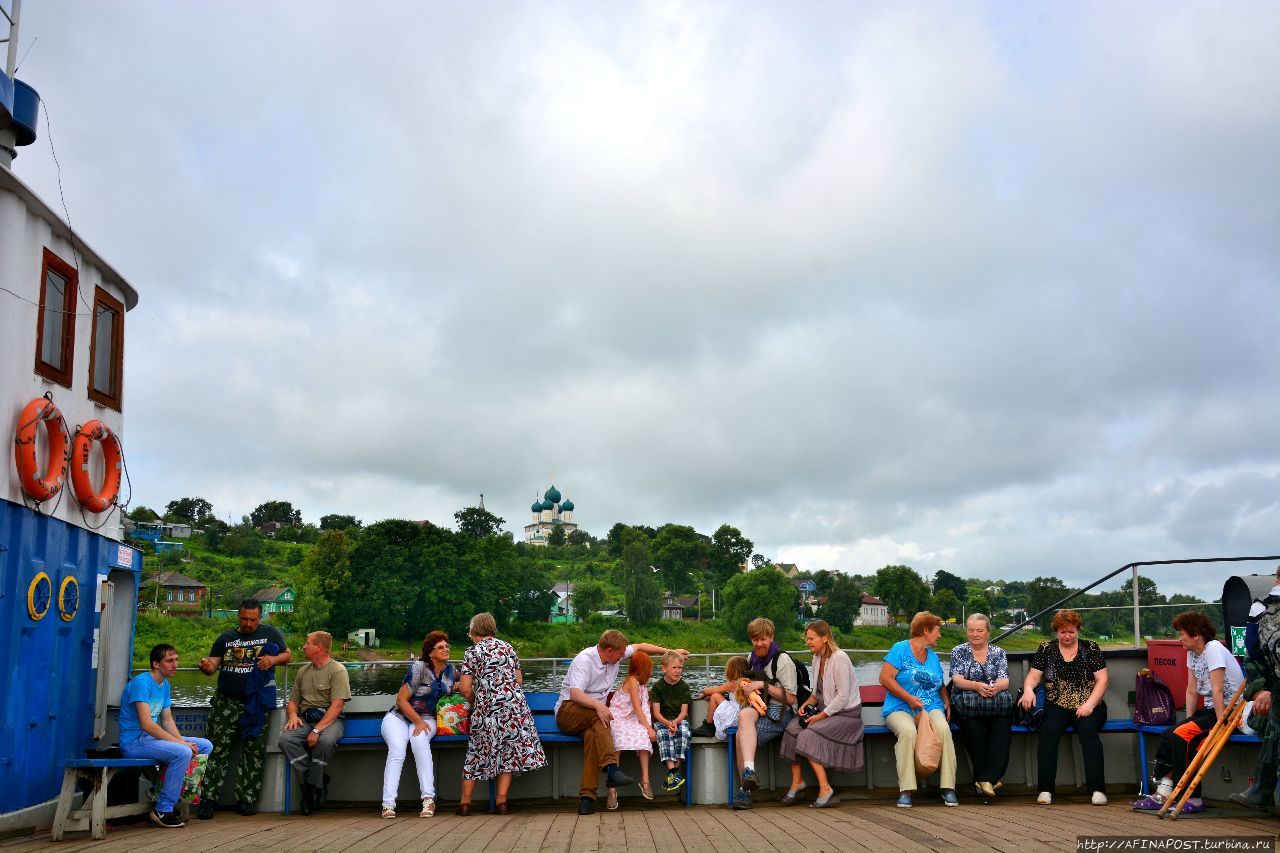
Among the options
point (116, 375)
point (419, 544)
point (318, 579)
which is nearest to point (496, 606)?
point (419, 544)

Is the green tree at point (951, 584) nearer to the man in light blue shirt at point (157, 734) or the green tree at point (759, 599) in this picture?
the green tree at point (759, 599)

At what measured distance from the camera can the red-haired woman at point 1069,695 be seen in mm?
7453

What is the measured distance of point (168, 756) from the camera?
7.01 m

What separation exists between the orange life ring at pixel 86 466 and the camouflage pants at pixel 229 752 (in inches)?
66.0

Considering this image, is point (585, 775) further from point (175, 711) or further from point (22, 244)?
point (22, 244)

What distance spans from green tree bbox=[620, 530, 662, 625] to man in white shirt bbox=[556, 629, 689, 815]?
67.1m

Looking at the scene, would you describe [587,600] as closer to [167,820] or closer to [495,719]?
[495,719]

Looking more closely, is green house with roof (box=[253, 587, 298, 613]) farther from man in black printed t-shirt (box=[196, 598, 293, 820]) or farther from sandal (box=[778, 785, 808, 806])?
sandal (box=[778, 785, 808, 806])

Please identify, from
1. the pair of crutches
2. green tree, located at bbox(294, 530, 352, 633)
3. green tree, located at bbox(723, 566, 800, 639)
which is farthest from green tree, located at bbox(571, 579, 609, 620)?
the pair of crutches

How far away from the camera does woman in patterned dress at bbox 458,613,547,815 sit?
752 centimetres

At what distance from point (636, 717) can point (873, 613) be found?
75856 mm

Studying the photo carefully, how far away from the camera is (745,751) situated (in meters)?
7.54

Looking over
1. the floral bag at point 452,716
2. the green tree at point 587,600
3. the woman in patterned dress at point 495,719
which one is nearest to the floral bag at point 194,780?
the floral bag at point 452,716

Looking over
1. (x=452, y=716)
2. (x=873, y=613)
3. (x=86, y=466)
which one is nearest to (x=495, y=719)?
(x=452, y=716)
